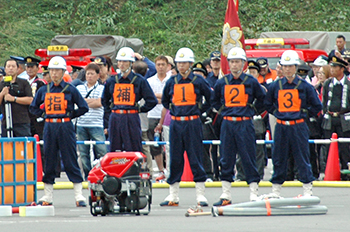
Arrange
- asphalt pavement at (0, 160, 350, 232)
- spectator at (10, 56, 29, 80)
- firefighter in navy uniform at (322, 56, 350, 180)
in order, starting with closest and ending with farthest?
asphalt pavement at (0, 160, 350, 232) < firefighter in navy uniform at (322, 56, 350, 180) < spectator at (10, 56, 29, 80)

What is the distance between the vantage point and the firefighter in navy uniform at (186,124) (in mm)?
12445

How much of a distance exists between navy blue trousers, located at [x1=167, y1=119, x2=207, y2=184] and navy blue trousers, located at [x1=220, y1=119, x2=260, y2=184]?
0.43m

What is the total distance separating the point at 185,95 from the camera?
40.8ft

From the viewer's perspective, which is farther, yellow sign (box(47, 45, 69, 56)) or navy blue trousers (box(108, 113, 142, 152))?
yellow sign (box(47, 45, 69, 56))

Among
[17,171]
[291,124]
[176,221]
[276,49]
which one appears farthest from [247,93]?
[276,49]

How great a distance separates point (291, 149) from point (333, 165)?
3.24 meters

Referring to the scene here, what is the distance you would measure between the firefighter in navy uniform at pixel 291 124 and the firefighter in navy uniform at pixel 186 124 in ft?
3.70

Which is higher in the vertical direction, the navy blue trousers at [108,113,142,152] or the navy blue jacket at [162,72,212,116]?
the navy blue jacket at [162,72,212,116]

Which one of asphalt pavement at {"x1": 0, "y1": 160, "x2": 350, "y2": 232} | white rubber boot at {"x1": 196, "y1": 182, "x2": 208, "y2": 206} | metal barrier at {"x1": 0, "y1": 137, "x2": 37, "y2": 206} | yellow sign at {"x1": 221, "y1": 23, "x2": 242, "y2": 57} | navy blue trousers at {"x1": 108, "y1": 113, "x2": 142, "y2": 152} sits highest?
yellow sign at {"x1": 221, "y1": 23, "x2": 242, "y2": 57}

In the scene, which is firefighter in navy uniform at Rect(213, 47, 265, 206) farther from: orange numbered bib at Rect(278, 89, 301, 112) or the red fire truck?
the red fire truck

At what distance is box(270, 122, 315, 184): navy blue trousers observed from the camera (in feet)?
39.9

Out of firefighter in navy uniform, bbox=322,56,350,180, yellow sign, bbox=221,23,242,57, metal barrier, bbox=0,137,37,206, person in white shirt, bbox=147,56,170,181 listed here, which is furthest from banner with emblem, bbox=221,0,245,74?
metal barrier, bbox=0,137,37,206

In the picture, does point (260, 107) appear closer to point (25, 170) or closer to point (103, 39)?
point (25, 170)

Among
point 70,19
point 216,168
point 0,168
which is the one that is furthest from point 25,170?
point 70,19
